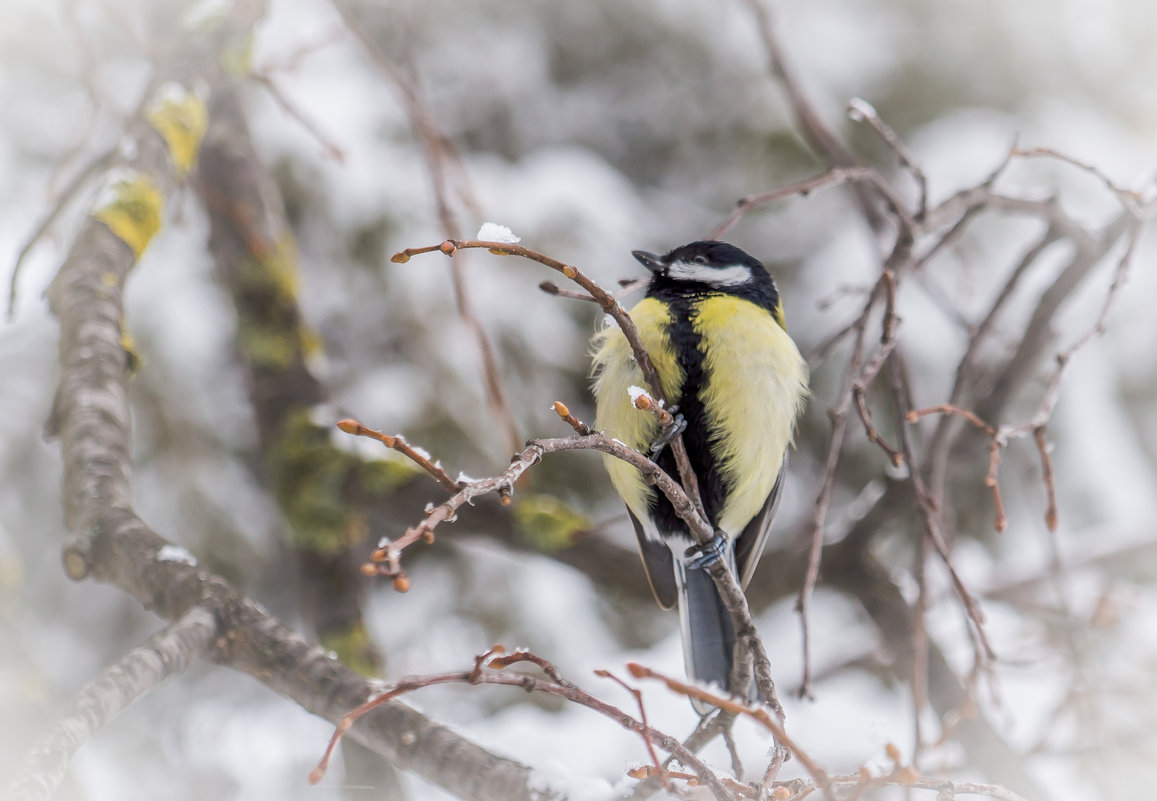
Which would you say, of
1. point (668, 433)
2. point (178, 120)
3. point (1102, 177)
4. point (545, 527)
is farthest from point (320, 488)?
point (1102, 177)

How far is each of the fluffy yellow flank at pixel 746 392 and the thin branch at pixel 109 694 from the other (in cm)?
122

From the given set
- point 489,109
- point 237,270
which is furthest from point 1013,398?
point 489,109

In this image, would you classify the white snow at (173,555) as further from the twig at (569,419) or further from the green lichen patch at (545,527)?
the green lichen patch at (545,527)

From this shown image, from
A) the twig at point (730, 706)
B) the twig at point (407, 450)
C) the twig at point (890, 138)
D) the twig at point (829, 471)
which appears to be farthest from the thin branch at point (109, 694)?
the twig at point (890, 138)

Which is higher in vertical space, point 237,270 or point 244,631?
point 237,270

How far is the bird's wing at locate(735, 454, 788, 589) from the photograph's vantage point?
2.37 m

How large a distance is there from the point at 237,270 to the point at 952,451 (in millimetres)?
2826

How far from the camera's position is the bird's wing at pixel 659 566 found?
238 cm

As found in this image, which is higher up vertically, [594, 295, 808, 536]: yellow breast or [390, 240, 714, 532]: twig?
[594, 295, 808, 536]: yellow breast

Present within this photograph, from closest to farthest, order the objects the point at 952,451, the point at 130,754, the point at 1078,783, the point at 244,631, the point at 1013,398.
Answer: the point at 244,631 → the point at 1013,398 → the point at 952,451 → the point at 1078,783 → the point at 130,754

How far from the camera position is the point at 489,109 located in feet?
18.0

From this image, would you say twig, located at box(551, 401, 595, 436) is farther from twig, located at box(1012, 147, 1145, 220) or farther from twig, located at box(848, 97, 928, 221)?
twig, located at box(1012, 147, 1145, 220)

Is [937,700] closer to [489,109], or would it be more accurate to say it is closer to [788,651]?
[788,651]

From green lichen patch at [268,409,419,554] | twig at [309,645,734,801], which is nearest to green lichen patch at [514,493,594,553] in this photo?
green lichen patch at [268,409,419,554]
